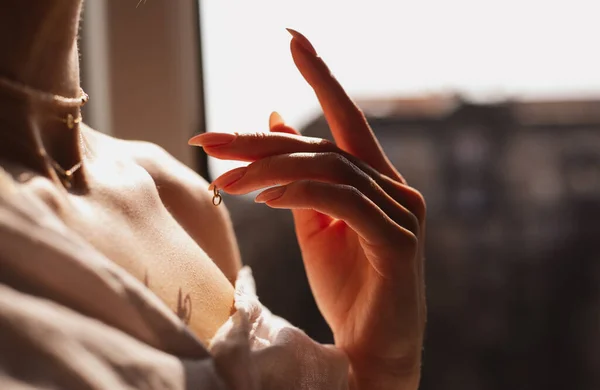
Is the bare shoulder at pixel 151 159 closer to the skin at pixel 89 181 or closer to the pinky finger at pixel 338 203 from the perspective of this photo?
the skin at pixel 89 181

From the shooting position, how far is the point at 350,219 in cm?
48

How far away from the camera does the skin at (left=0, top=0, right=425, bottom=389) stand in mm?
404

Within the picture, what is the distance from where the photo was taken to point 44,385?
0.32 metres

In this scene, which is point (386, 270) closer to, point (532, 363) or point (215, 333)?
point (215, 333)

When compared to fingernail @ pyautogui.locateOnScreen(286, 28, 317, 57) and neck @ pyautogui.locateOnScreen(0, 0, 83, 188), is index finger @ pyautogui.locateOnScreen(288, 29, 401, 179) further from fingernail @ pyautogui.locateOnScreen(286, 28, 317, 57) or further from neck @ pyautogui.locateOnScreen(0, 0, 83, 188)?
neck @ pyautogui.locateOnScreen(0, 0, 83, 188)

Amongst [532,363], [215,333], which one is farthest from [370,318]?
[532,363]

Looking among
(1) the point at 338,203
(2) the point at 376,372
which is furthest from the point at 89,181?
(2) the point at 376,372

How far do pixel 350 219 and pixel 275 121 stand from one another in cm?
15

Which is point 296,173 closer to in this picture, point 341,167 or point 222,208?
point 341,167

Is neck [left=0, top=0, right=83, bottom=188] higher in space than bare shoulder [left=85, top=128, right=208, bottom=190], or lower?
higher

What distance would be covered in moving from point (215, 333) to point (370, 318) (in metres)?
0.16

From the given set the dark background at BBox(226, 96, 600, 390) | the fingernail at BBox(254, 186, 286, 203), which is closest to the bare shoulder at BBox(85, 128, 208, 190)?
the fingernail at BBox(254, 186, 286, 203)

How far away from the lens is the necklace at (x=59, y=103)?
40 centimetres

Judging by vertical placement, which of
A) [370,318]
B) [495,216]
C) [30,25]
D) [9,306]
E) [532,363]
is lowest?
[532,363]
